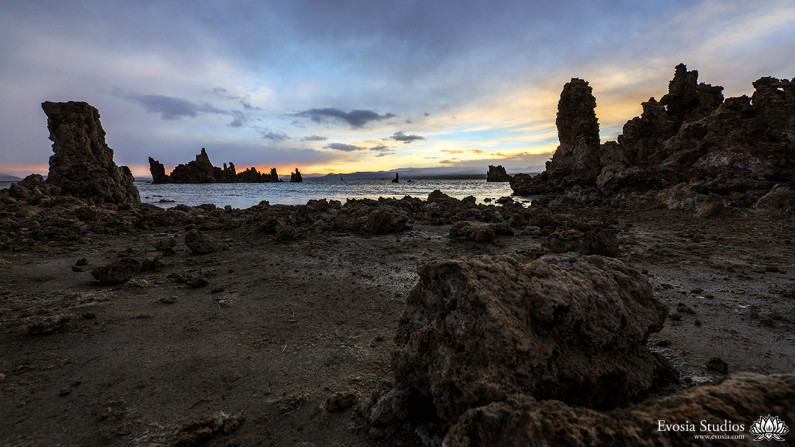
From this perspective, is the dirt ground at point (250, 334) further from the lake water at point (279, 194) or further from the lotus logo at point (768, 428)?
the lake water at point (279, 194)

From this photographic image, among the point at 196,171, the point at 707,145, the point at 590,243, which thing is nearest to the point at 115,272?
the point at 590,243

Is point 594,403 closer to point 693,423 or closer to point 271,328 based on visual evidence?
point 693,423

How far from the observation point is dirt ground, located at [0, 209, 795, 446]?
272cm

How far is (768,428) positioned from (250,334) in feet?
15.6

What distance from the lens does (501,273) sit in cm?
254

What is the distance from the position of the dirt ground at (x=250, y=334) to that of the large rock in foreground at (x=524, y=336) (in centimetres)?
72

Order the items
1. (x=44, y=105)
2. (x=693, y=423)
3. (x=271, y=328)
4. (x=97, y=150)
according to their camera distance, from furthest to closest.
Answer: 1. (x=97, y=150)
2. (x=44, y=105)
3. (x=271, y=328)
4. (x=693, y=423)

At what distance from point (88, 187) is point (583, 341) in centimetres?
2440

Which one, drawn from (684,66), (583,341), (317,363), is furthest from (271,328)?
(684,66)

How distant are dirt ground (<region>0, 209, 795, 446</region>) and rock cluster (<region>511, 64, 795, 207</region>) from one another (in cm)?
873

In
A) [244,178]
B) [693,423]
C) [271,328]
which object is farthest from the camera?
[244,178]

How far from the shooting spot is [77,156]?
17344 mm

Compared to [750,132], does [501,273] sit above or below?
below

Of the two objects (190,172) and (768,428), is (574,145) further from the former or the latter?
(190,172)
